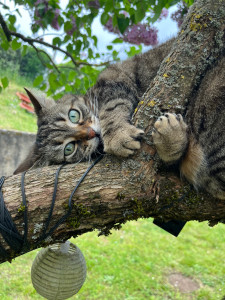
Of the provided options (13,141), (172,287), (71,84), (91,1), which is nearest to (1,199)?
(91,1)

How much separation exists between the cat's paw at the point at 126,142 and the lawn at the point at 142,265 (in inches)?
88.7

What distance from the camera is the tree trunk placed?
1143 millimetres

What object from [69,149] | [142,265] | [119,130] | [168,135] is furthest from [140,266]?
→ [168,135]

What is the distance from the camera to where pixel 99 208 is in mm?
1177

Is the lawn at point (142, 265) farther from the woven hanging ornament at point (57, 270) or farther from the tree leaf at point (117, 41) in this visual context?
the tree leaf at point (117, 41)

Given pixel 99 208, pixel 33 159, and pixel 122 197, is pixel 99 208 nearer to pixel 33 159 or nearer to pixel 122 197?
pixel 122 197

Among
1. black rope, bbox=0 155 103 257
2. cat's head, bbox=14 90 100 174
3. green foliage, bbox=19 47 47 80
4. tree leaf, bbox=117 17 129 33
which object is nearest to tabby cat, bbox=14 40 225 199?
cat's head, bbox=14 90 100 174

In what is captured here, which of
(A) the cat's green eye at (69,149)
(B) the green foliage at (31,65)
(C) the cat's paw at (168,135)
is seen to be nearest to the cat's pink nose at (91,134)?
(A) the cat's green eye at (69,149)

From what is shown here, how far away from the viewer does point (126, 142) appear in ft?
4.16

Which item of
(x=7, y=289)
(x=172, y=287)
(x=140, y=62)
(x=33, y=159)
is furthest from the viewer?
(x=172, y=287)

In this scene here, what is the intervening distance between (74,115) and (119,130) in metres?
0.49

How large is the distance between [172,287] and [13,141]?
314 cm

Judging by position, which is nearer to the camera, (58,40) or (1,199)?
(1,199)

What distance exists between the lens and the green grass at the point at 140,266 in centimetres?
329
